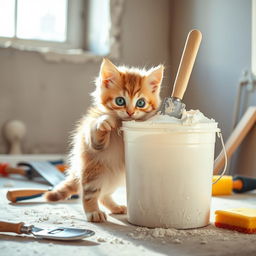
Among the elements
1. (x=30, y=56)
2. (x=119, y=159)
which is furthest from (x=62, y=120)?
(x=119, y=159)

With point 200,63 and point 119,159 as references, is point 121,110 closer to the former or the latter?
point 119,159

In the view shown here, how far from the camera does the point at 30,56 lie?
297 cm

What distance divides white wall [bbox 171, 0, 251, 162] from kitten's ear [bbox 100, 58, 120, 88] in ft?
4.24

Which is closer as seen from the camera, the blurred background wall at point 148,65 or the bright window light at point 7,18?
the blurred background wall at point 148,65

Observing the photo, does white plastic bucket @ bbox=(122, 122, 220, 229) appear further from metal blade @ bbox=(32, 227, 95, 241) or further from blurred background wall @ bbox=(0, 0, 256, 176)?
blurred background wall @ bbox=(0, 0, 256, 176)

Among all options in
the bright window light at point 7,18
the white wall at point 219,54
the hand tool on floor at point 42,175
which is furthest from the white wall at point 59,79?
the hand tool on floor at point 42,175

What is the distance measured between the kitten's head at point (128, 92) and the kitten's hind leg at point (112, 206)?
1.12 ft

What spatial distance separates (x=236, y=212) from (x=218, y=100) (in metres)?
1.45

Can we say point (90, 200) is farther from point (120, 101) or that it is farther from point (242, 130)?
point (242, 130)

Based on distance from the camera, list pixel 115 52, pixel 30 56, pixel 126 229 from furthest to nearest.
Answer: pixel 115 52 → pixel 30 56 → pixel 126 229

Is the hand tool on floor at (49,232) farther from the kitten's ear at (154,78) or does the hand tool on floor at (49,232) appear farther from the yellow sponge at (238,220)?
the kitten's ear at (154,78)

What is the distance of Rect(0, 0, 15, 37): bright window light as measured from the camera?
3.04 metres

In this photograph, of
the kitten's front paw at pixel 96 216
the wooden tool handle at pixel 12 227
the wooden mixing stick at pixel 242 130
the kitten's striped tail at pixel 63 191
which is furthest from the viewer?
the wooden mixing stick at pixel 242 130

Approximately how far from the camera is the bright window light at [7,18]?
9.99 feet
